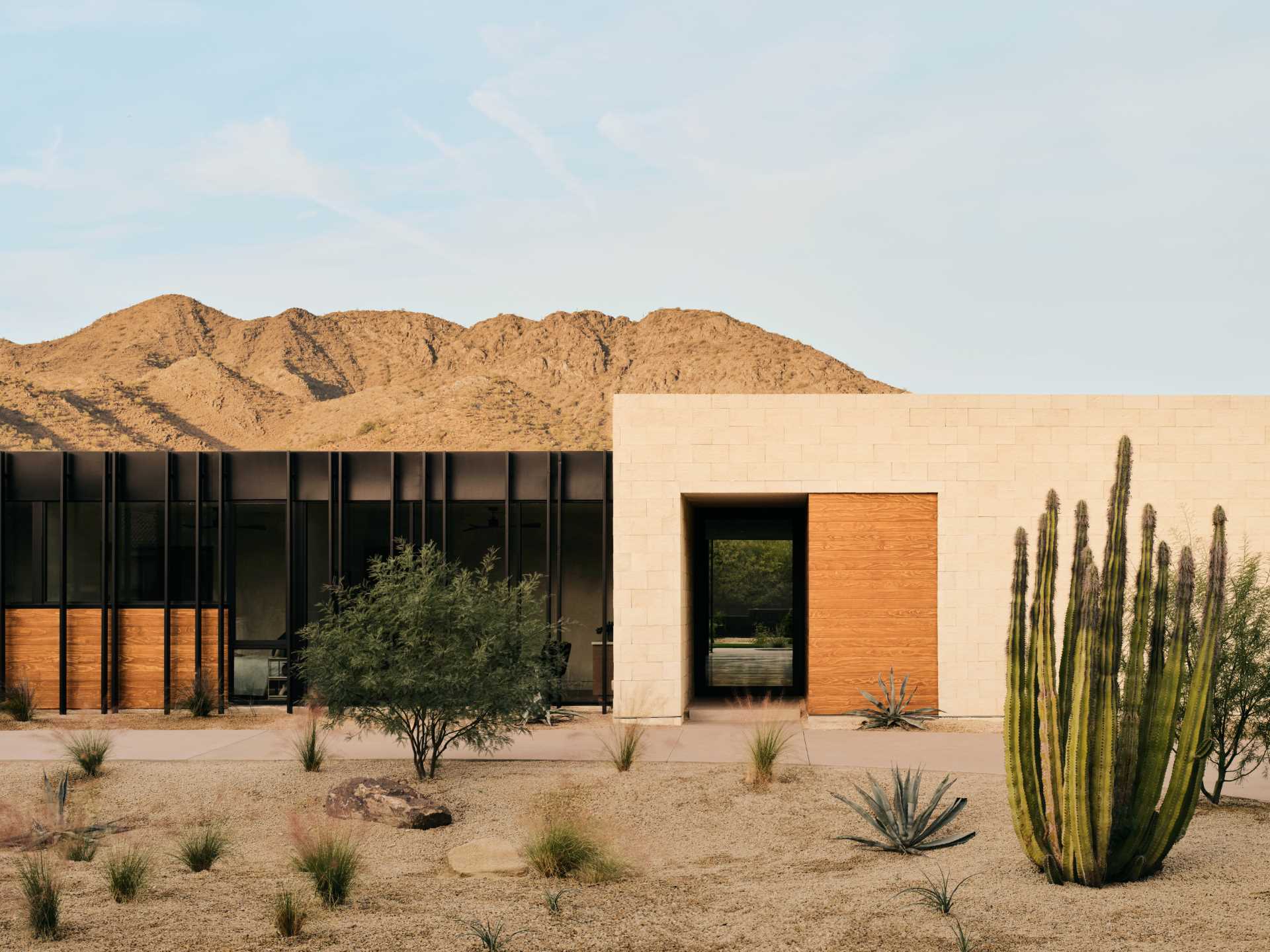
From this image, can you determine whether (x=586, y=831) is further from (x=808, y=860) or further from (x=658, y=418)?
(x=658, y=418)

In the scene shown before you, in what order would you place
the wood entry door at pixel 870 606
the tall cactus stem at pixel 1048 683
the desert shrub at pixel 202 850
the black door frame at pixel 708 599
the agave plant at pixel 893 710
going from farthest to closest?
the black door frame at pixel 708 599, the wood entry door at pixel 870 606, the agave plant at pixel 893 710, the desert shrub at pixel 202 850, the tall cactus stem at pixel 1048 683

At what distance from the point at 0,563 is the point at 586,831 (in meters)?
13.0

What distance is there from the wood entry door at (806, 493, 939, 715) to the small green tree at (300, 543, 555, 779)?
4.97m

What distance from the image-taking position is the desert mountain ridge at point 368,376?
231 ft

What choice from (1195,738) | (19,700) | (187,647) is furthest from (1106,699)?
(19,700)

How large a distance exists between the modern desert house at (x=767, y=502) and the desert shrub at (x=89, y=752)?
4162 millimetres

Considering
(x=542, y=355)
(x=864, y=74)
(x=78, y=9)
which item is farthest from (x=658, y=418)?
(x=542, y=355)

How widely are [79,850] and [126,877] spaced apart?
1.55m

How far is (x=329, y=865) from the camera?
7.96m

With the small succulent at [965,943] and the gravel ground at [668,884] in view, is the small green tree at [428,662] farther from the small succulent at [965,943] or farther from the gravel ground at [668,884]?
A: the small succulent at [965,943]

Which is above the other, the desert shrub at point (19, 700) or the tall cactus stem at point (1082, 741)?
the tall cactus stem at point (1082, 741)

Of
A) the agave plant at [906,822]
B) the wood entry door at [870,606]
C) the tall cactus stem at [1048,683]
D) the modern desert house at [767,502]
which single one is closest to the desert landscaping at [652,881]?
the agave plant at [906,822]

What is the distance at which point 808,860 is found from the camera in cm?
897

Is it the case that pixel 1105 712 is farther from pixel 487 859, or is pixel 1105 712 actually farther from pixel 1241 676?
pixel 487 859
